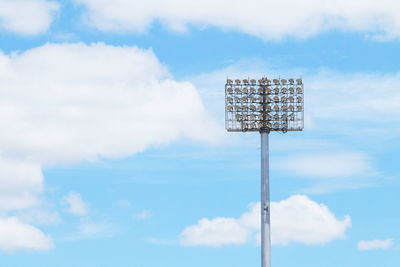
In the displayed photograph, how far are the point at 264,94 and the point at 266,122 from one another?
3103 mm

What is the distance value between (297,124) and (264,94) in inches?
195

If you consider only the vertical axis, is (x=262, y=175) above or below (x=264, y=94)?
below

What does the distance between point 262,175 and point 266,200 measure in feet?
9.10

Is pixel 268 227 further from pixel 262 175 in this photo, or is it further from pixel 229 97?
pixel 229 97

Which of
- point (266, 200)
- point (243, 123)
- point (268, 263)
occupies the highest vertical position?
point (243, 123)

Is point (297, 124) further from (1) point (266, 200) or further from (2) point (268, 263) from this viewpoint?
(2) point (268, 263)

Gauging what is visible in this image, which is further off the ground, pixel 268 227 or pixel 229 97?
pixel 229 97

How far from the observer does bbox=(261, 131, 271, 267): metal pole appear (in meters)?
101

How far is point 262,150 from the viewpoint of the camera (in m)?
105

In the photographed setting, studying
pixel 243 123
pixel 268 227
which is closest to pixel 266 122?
pixel 243 123

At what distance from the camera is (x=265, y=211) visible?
103 meters

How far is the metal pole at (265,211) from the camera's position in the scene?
101 metres

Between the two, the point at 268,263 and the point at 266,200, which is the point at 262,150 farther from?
the point at 268,263

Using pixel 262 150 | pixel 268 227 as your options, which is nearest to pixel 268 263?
pixel 268 227
